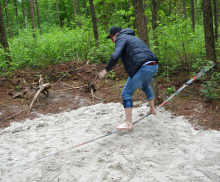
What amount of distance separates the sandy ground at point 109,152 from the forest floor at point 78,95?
0.45 meters

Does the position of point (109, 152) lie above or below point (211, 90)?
below

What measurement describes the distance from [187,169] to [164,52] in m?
5.46

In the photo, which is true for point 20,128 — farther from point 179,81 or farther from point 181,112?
point 179,81

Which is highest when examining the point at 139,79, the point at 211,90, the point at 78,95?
the point at 139,79

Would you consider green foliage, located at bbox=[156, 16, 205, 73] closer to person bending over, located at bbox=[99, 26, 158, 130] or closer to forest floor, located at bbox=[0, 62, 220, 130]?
forest floor, located at bbox=[0, 62, 220, 130]

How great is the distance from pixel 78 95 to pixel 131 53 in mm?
3410

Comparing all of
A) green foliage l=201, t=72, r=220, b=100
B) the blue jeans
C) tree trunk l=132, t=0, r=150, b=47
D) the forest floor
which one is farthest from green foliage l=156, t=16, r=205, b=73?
the blue jeans

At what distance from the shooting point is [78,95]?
6.97m

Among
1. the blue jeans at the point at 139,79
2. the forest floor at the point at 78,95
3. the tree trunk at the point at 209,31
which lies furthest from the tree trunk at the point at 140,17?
the tree trunk at the point at 209,31

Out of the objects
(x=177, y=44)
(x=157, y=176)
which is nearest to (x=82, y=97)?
(x=177, y=44)

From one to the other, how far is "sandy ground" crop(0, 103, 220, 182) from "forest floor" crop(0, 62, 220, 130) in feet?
1.49

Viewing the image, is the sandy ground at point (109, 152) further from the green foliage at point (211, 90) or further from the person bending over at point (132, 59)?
the green foliage at point (211, 90)

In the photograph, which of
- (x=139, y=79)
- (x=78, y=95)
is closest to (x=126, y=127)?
(x=139, y=79)

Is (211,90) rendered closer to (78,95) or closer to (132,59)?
(132,59)
